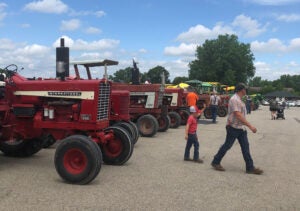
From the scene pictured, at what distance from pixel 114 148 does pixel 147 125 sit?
4.84 m

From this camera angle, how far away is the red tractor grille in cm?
678

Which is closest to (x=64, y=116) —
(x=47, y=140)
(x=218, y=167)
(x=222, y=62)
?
(x=47, y=140)

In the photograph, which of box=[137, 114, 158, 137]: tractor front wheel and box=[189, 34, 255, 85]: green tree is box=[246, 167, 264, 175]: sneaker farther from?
box=[189, 34, 255, 85]: green tree

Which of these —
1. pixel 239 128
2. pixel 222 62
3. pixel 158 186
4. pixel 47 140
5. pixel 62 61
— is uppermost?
pixel 222 62

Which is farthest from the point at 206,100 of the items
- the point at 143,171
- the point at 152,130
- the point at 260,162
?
the point at 143,171

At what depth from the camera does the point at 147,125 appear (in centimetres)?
1266

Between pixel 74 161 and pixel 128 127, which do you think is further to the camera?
pixel 128 127

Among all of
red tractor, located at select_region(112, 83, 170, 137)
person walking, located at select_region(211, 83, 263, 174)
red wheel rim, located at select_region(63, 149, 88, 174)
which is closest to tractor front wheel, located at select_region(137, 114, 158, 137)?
red tractor, located at select_region(112, 83, 170, 137)

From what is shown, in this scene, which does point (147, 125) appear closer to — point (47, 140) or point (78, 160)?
point (47, 140)

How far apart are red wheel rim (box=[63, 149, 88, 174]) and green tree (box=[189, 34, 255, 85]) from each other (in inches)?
2418

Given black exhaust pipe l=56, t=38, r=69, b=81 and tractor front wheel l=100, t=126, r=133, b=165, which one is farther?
tractor front wheel l=100, t=126, r=133, b=165

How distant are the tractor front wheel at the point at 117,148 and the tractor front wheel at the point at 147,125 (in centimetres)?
471

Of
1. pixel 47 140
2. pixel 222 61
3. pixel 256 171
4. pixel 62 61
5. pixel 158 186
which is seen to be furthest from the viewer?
pixel 222 61

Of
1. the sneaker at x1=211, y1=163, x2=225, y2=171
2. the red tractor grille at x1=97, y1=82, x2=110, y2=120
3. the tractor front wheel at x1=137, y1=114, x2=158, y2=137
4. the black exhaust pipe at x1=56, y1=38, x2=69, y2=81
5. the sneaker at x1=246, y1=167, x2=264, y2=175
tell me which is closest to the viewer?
the black exhaust pipe at x1=56, y1=38, x2=69, y2=81
